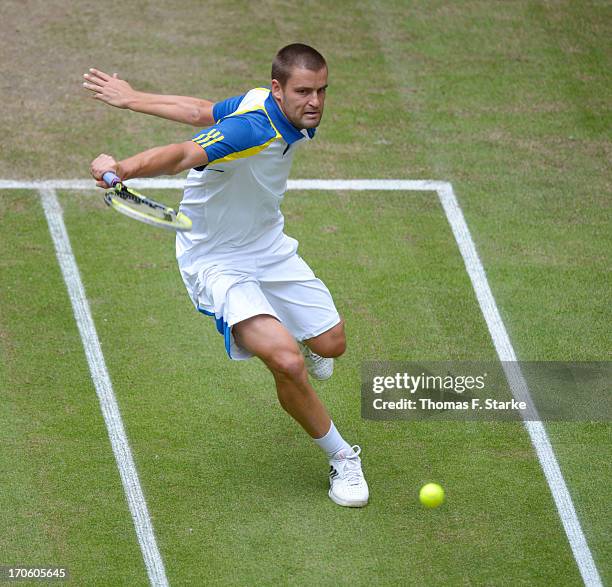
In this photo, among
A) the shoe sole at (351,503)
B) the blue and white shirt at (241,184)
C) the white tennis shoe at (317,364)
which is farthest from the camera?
the white tennis shoe at (317,364)

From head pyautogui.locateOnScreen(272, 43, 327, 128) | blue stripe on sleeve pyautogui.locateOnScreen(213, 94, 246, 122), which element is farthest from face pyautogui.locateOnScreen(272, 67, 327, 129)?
blue stripe on sleeve pyautogui.locateOnScreen(213, 94, 246, 122)

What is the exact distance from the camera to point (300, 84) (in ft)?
21.4

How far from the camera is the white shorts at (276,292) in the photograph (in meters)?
6.84

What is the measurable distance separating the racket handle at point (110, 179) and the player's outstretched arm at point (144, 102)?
0.93 m

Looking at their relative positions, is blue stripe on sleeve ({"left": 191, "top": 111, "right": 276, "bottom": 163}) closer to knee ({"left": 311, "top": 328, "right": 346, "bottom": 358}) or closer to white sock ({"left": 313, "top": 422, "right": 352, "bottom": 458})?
knee ({"left": 311, "top": 328, "right": 346, "bottom": 358})

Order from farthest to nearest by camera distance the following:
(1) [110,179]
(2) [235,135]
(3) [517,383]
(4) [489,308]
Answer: (4) [489,308] < (3) [517,383] < (2) [235,135] < (1) [110,179]

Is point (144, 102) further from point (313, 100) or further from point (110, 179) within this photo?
point (110, 179)

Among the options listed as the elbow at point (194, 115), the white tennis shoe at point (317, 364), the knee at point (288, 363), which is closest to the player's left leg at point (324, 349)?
the white tennis shoe at point (317, 364)

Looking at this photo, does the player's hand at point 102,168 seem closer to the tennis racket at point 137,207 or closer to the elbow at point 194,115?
the tennis racket at point 137,207

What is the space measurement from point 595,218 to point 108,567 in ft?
17.3

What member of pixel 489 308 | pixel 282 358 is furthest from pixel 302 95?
pixel 489 308

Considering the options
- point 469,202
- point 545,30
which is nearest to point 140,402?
point 469,202

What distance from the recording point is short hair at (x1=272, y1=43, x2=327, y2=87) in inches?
258

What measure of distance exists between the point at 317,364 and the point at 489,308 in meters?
1.83
